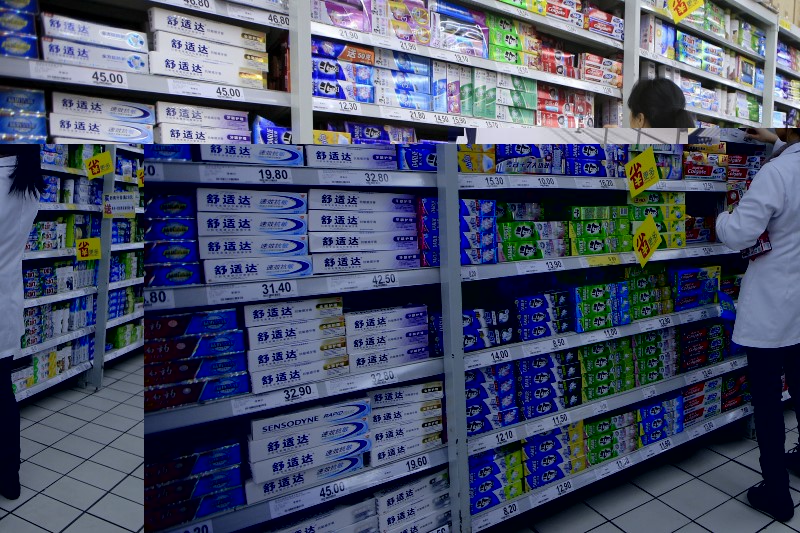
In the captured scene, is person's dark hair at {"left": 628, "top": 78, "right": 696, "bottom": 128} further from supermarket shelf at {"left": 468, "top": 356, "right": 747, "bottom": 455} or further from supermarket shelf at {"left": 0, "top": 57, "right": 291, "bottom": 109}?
supermarket shelf at {"left": 0, "top": 57, "right": 291, "bottom": 109}

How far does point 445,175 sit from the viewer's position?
139 centimetres

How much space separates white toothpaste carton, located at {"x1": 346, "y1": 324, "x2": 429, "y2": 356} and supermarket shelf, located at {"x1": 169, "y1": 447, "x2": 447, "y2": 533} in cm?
32

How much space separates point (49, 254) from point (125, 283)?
0.56ft

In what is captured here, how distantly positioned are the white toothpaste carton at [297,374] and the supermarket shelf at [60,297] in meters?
0.55

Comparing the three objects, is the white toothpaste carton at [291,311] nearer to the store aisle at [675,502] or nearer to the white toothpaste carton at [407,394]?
the white toothpaste carton at [407,394]

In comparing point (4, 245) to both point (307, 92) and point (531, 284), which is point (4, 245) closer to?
point (307, 92)

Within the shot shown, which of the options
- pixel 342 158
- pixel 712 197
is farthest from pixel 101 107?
pixel 712 197

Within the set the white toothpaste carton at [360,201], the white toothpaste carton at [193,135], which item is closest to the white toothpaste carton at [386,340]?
the white toothpaste carton at [360,201]

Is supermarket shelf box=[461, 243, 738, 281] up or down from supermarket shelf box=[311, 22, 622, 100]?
down

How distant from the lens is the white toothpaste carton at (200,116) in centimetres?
165

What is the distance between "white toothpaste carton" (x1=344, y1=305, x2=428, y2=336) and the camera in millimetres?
1368

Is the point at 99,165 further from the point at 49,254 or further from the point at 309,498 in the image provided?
the point at 309,498

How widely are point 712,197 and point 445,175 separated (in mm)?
1609

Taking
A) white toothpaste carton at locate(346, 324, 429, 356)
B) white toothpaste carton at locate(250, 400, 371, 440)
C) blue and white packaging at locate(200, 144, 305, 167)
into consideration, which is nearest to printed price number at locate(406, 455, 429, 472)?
white toothpaste carton at locate(250, 400, 371, 440)
